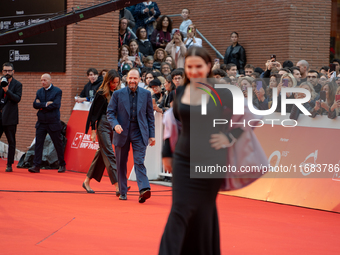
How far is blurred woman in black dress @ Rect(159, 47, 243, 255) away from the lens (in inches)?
150

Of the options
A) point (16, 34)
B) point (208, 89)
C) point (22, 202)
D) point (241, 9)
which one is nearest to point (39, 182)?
point (22, 202)

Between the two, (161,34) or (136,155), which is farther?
(161,34)

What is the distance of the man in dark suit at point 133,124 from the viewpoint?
27.3 ft

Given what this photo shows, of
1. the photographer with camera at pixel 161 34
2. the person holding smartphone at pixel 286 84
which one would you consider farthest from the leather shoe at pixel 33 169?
the photographer with camera at pixel 161 34

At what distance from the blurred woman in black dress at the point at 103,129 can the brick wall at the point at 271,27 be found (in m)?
9.26

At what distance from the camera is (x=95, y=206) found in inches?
313

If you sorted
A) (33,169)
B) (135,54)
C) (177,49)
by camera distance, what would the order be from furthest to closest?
(177,49) → (135,54) → (33,169)

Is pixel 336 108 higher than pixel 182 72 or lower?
lower

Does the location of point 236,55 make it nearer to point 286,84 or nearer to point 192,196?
point 286,84

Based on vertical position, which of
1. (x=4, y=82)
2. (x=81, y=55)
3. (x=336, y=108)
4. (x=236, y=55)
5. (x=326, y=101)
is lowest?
(x=336, y=108)

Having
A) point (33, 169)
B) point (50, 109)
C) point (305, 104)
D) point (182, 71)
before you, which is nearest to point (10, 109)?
point (50, 109)

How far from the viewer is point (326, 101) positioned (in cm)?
839

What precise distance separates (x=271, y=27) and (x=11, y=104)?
30.9 ft

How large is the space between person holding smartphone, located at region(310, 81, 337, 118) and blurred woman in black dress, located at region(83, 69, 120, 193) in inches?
135
